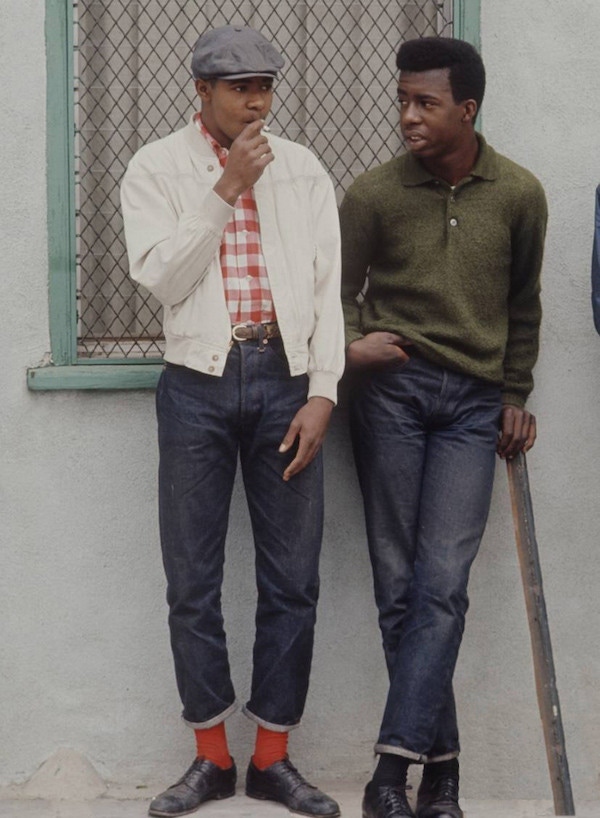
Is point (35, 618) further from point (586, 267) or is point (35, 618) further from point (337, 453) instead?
point (586, 267)

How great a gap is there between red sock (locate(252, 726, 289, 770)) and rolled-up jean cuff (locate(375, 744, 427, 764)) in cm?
38

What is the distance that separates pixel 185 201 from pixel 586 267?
1.44 m

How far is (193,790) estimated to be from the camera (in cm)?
420

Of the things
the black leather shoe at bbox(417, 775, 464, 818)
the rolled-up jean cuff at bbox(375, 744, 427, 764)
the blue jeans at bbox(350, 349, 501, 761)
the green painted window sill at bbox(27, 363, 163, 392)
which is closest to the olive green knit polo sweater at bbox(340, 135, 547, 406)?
the blue jeans at bbox(350, 349, 501, 761)

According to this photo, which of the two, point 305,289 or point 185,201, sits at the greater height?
point 185,201

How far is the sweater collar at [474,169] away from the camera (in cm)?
413

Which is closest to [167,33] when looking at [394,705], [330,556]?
[330,556]

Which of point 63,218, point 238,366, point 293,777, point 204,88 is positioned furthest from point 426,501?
point 63,218

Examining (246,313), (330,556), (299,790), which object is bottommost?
(299,790)

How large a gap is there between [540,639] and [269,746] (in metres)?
0.89

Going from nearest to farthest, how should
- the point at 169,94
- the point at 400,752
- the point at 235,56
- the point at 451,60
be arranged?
the point at 235,56 < the point at 400,752 < the point at 451,60 < the point at 169,94

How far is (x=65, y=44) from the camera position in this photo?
443 cm

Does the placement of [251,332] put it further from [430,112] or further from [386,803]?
[386,803]

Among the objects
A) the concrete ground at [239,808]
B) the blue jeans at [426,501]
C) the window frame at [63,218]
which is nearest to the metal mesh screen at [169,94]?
the window frame at [63,218]
